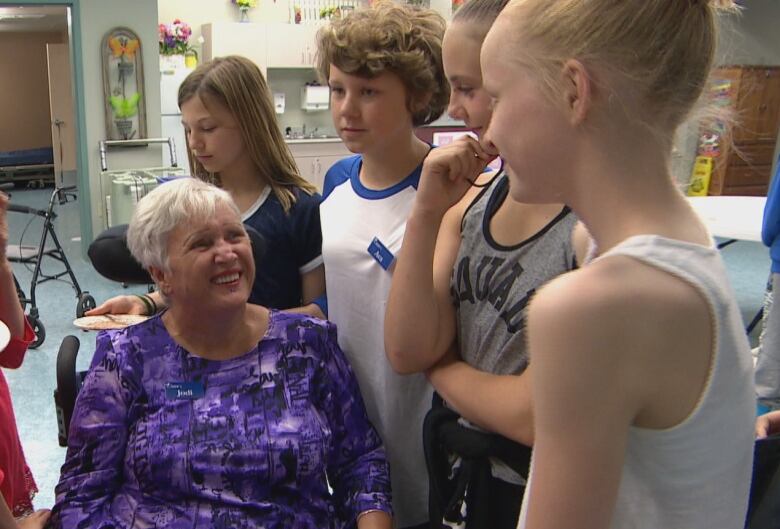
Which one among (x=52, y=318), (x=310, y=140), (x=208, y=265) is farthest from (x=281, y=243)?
(x=310, y=140)

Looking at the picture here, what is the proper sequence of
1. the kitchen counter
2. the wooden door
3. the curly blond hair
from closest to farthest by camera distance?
the curly blond hair → the kitchen counter → the wooden door

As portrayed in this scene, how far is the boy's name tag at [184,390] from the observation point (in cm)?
150

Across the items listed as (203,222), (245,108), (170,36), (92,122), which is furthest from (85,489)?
→ (170,36)

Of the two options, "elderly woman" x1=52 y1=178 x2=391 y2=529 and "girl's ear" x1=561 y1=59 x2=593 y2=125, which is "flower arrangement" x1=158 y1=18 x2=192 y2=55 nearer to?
"elderly woman" x1=52 y1=178 x2=391 y2=529

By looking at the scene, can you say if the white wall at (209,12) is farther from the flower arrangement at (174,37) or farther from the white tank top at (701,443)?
the white tank top at (701,443)

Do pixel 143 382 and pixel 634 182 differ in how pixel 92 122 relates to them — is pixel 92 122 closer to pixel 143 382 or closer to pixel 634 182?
pixel 143 382

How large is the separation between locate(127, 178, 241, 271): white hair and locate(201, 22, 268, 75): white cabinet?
21.9 feet

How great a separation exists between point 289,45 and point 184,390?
287 inches

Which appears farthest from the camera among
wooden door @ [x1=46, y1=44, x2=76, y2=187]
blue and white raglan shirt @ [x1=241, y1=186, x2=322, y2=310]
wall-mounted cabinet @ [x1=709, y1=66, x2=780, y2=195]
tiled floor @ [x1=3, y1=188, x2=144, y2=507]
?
wooden door @ [x1=46, y1=44, x2=76, y2=187]

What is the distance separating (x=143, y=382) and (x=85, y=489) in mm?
241

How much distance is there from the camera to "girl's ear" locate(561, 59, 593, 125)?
0.64m

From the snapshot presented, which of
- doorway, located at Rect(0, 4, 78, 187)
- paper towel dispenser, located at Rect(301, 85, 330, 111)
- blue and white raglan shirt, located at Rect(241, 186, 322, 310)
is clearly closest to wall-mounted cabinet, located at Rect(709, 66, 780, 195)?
paper towel dispenser, located at Rect(301, 85, 330, 111)

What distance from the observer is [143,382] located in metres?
1.51

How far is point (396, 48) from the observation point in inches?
56.3
